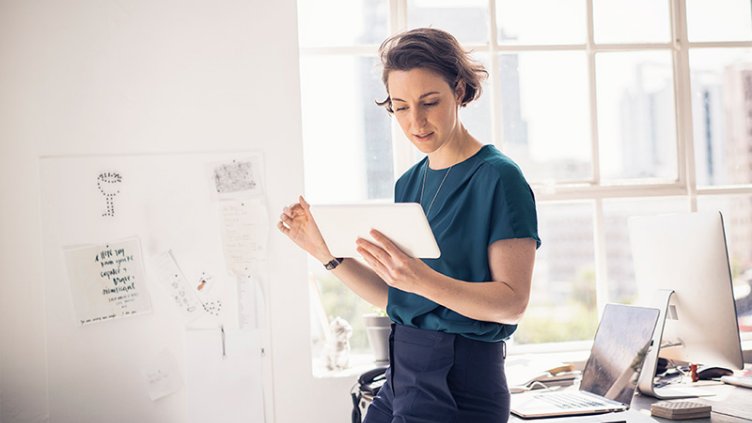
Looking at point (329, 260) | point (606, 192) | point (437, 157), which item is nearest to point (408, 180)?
point (437, 157)

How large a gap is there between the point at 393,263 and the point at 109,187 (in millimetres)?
1712

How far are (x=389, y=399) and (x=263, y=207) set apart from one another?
1.36 m

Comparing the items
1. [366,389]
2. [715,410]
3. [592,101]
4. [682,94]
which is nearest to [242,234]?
[366,389]

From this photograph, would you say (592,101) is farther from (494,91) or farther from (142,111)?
(142,111)

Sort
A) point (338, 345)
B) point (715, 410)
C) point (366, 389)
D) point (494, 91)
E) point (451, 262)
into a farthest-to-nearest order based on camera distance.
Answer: point (494, 91)
point (338, 345)
point (366, 389)
point (715, 410)
point (451, 262)

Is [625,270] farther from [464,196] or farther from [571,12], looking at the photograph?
[464,196]

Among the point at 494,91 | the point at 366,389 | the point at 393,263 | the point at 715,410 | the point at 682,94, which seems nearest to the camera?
the point at 393,263

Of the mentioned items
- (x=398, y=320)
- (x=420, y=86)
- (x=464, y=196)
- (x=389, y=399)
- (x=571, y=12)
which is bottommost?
(x=389, y=399)

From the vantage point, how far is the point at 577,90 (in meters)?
3.41

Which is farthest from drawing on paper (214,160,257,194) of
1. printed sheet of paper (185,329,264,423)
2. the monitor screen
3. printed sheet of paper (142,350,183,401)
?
the monitor screen

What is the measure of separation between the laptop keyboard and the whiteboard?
3.76 feet

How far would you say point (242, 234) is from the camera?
298 cm

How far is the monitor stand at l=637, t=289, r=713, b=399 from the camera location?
7.80 ft

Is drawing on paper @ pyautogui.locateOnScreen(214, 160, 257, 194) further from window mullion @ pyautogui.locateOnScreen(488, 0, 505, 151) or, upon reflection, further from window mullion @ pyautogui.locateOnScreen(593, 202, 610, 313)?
window mullion @ pyautogui.locateOnScreen(593, 202, 610, 313)
